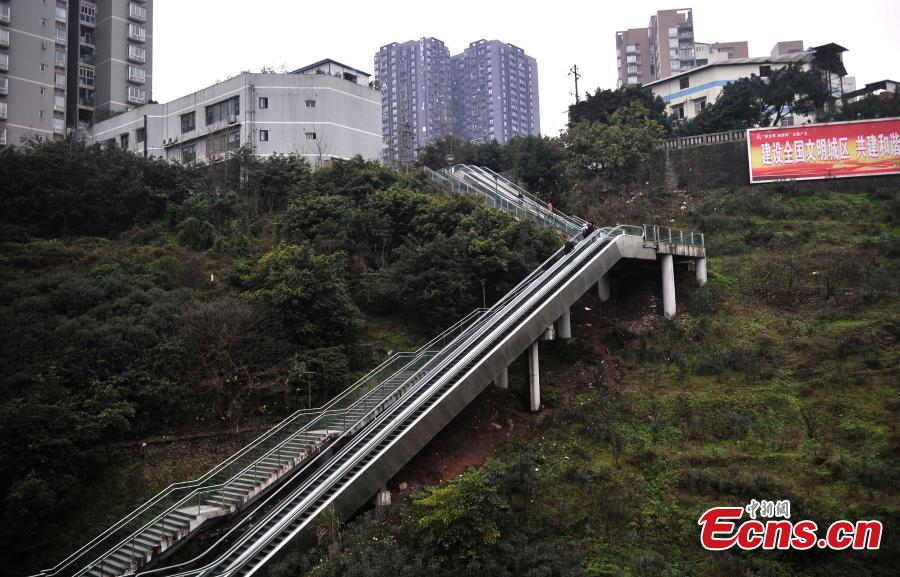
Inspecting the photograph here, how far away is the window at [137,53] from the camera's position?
195 ft

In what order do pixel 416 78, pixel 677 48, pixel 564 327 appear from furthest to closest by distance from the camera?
pixel 416 78 → pixel 677 48 → pixel 564 327

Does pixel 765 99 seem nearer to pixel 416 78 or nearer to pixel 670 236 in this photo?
pixel 670 236

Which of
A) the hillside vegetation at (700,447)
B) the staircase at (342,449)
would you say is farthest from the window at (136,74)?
the hillside vegetation at (700,447)

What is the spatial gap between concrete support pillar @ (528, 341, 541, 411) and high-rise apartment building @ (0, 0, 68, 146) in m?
46.6

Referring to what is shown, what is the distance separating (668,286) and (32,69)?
51.2m

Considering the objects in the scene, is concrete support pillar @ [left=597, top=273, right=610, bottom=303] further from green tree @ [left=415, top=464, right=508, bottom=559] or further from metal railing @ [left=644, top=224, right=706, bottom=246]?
green tree @ [left=415, top=464, right=508, bottom=559]

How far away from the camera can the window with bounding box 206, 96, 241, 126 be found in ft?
126

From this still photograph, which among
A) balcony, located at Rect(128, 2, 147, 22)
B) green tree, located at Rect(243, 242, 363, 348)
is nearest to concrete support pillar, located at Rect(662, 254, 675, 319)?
green tree, located at Rect(243, 242, 363, 348)

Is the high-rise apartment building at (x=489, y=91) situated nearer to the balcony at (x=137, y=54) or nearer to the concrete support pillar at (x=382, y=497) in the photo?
the balcony at (x=137, y=54)

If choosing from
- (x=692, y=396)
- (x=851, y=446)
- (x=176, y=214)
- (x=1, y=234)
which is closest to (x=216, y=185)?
(x=176, y=214)

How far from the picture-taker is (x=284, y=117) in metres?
37.9

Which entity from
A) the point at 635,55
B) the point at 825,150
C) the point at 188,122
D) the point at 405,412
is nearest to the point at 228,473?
the point at 405,412

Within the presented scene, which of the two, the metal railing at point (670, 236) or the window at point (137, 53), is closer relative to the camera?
the metal railing at point (670, 236)

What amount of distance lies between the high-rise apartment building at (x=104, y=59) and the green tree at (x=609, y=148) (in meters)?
41.8
